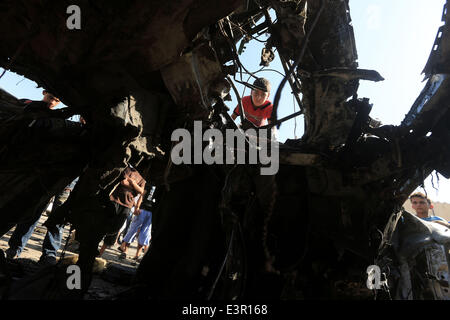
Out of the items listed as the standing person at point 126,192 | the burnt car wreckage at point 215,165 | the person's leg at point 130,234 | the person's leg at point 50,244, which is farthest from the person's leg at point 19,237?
the person's leg at point 130,234

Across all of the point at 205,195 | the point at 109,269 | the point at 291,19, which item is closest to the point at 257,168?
the point at 205,195

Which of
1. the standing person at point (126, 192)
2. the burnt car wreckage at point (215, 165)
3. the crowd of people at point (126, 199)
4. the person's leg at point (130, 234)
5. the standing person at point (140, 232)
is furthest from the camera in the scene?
the person's leg at point (130, 234)

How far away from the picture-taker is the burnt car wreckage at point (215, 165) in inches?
90.3

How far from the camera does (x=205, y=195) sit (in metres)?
3.67

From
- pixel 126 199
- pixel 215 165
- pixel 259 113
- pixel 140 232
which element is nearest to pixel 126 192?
pixel 126 199

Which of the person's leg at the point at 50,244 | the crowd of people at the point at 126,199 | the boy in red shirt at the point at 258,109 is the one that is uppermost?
the boy in red shirt at the point at 258,109

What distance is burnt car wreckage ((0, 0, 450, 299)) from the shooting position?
229cm

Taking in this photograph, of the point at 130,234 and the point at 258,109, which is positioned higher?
the point at 258,109

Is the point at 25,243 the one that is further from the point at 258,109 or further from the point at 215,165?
the point at 258,109

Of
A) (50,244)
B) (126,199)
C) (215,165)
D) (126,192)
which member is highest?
(215,165)

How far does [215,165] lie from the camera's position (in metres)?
3.57

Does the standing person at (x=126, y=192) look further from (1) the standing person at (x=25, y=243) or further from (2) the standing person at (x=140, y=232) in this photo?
(2) the standing person at (x=140, y=232)

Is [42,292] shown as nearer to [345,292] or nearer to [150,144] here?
[150,144]

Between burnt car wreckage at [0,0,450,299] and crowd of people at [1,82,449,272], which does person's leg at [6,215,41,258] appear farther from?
burnt car wreckage at [0,0,450,299]
